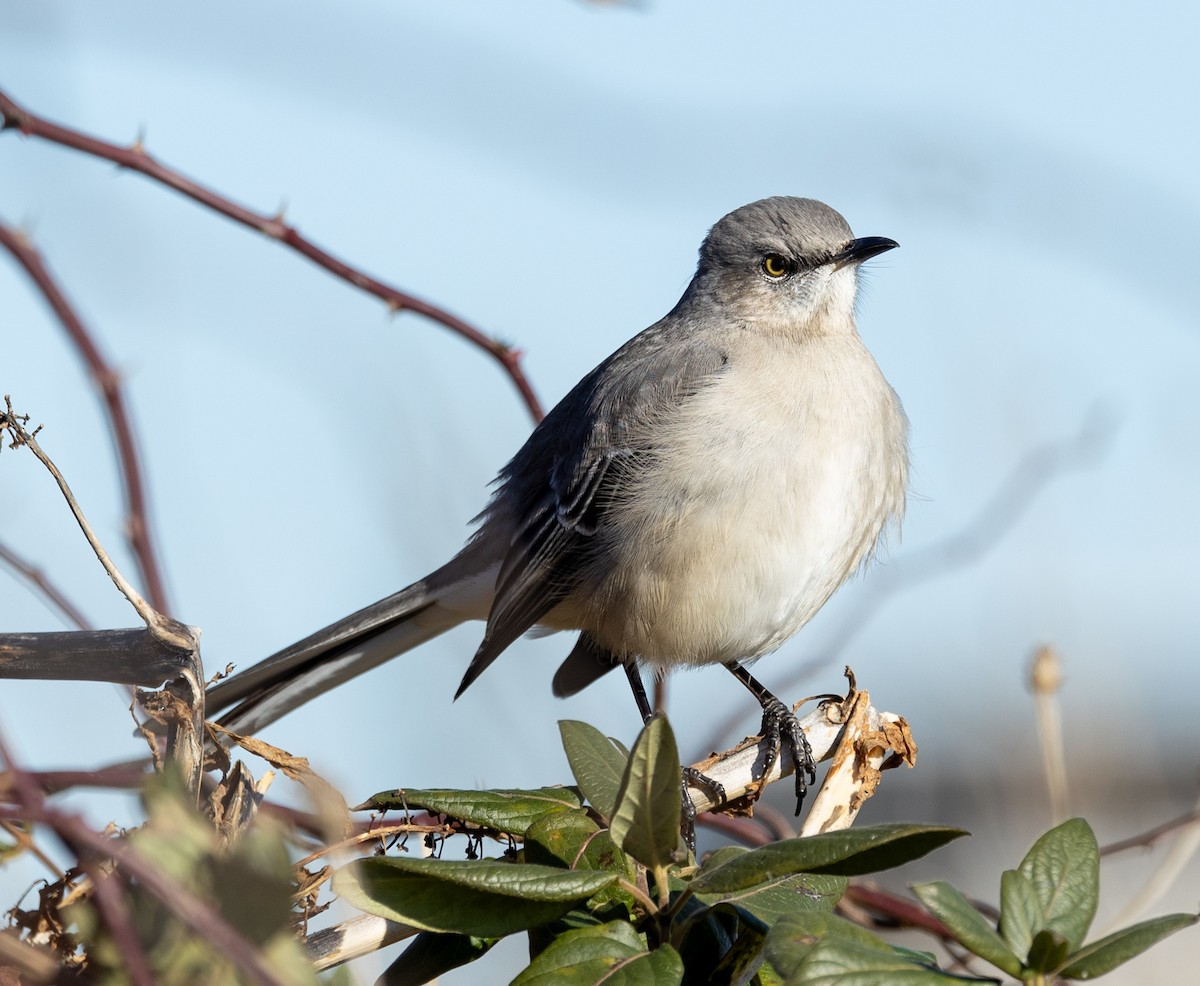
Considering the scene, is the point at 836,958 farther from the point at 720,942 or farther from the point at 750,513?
the point at 750,513

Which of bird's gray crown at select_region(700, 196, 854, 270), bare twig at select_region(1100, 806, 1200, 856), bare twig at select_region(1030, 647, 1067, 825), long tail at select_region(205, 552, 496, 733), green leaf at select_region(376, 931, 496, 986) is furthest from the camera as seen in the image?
bird's gray crown at select_region(700, 196, 854, 270)

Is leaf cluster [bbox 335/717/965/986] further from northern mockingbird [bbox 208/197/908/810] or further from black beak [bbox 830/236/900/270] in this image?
black beak [bbox 830/236/900/270]

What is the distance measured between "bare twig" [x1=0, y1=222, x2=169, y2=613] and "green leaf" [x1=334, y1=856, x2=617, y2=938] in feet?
2.40

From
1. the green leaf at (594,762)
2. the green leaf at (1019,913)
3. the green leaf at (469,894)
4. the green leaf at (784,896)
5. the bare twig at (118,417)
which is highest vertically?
the bare twig at (118,417)

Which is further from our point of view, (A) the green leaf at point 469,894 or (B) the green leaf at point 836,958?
(A) the green leaf at point 469,894

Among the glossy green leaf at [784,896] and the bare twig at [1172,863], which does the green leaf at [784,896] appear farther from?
the bare twig at [1172,863]

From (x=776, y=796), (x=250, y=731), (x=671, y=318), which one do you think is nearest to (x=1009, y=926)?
(x=250, y=731)

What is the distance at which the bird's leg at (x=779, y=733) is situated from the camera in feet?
9.41

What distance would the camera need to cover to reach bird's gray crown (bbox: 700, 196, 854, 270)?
15.5 feet

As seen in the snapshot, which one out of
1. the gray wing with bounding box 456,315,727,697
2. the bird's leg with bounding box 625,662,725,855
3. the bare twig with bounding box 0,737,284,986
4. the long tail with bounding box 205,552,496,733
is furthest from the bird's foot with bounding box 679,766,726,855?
the bare twig with bounding box 0,737,284,986

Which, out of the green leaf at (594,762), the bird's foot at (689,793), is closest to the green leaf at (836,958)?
the green leaf at (594,762)

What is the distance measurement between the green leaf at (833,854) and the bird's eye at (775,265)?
3.57m

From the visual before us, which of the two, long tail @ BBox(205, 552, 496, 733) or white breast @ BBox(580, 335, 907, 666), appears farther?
white breast @ BBox(580, 335, 907, 666)

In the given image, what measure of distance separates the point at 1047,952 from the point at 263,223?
2043 mm
